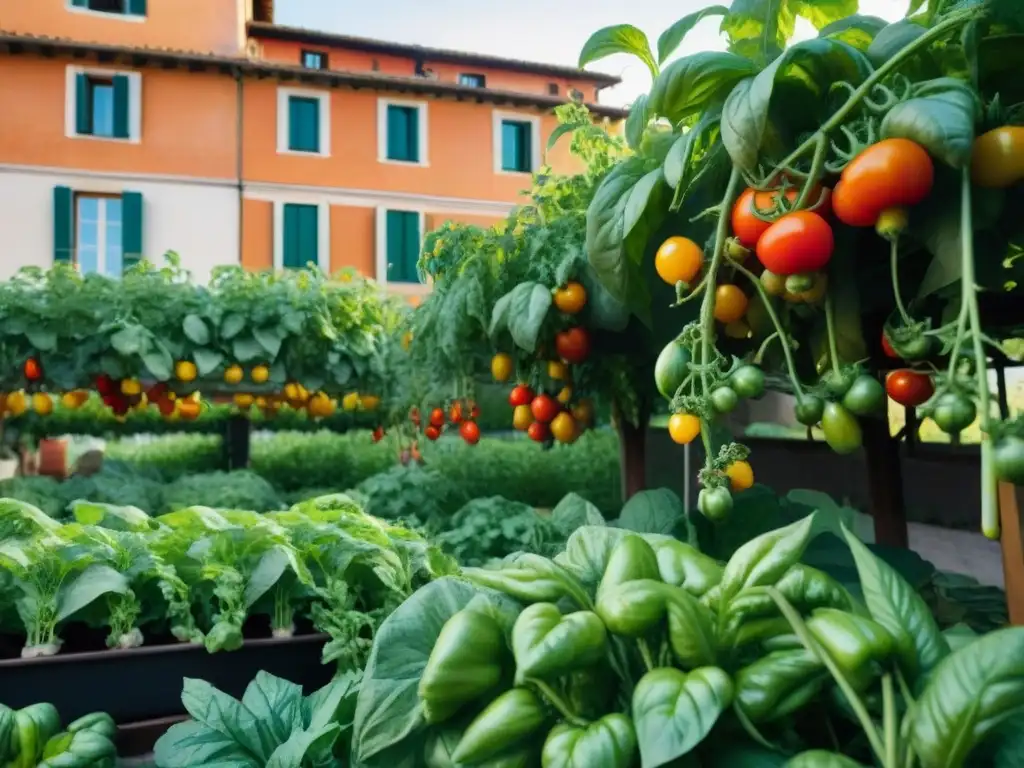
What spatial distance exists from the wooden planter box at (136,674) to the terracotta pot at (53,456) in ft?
24.5

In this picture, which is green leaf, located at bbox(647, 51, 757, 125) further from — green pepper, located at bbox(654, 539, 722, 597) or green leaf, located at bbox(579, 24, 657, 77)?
green pepper, located at bbox(654, 539, 722, 597)

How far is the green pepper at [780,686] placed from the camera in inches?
26.8

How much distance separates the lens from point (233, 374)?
3777 mm

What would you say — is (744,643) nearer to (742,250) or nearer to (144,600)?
(742,250)

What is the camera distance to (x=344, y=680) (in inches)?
44.2

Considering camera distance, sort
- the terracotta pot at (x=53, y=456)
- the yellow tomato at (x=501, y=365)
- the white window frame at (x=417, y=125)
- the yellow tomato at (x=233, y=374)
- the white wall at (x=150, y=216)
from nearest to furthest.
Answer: the yellow tomato at (x=501, y=365) → the yellow tomato at (x=233, y=374) → the terracotta pot at (x=53, y=456) → the white wall at (x=150, y=216) → the white window frame at (x=417, y=125)

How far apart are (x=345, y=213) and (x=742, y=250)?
30.1 ft

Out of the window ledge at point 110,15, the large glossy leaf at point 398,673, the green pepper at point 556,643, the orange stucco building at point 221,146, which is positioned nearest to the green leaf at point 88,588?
the large glossy leaf at point 398,673

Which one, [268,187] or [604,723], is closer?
[604,723]

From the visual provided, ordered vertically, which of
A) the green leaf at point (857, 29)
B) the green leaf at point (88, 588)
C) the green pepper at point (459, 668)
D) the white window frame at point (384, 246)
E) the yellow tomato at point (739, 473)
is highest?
the white window frame at point (384, 246)

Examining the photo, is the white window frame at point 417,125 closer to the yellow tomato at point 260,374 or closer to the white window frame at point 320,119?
the white window frame at point 320,119

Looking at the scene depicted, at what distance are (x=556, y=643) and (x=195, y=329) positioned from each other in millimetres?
3331

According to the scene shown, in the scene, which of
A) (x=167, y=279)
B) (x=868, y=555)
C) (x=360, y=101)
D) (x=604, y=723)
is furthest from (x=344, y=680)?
(x=360, y=101)

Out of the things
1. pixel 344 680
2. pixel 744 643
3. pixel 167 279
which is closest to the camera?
pixel 744 643
